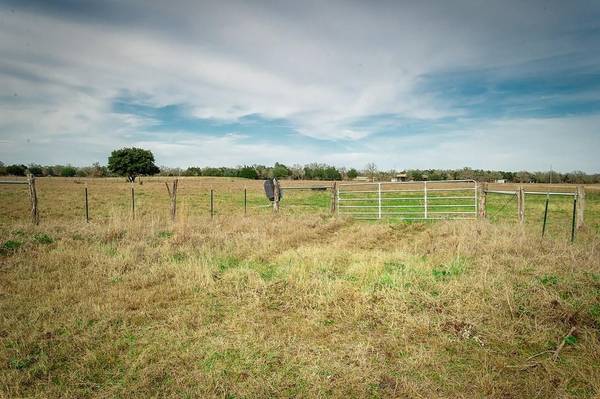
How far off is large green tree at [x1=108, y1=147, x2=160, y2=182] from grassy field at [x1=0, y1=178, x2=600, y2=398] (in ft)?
199

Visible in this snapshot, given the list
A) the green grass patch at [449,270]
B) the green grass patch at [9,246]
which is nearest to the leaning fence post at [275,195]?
the green grass patch at [9,246]

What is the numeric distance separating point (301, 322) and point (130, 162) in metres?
67.8

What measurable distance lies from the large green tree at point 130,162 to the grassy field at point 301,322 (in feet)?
199

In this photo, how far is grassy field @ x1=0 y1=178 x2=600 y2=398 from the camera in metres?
3.58

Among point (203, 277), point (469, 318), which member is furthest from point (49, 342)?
point (469, 318)

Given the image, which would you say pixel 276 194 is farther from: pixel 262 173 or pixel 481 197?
pixel 262 173

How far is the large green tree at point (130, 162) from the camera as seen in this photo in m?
A: 62.4

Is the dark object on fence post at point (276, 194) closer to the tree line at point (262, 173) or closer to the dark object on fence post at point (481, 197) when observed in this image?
the dark object on fence post at point (481, 197)

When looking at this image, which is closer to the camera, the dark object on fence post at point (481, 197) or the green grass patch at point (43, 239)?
the green grass patch at point (43, 239)

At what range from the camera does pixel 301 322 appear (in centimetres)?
497

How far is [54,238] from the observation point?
383 inches

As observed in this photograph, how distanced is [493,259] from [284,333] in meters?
5.58

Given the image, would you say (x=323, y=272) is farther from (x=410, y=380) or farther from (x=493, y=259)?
(x=493, y=259)

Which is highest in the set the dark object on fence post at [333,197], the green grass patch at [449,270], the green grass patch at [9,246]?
the dark object on fence post at [333,197]
